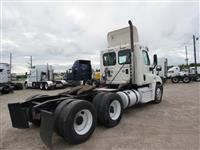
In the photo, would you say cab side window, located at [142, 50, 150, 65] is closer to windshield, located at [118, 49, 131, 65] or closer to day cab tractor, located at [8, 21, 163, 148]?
day cab tractor, located at [8, 21, 163, 148]

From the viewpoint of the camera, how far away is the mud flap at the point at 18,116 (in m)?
3.98

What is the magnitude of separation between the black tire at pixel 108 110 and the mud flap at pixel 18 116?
183 cm

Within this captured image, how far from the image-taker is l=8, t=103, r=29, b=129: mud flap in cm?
398

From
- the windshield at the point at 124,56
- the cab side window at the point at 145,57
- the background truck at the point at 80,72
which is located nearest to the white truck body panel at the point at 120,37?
the windshield at the point at 124,56

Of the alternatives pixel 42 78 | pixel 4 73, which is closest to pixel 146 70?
pixel 42 78

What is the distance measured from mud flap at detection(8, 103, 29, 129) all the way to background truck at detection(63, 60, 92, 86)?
11575 mm

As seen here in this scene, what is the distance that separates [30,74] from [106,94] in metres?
17.3

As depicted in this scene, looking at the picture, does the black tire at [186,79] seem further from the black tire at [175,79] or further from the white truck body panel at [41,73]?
the white truck body panel at [41,73]

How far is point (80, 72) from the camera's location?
15977 mm

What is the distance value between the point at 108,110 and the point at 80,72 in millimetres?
11830

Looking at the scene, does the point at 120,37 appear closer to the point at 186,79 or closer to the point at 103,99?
the point at 103,99

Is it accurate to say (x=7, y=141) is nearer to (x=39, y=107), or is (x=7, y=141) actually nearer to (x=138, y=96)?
(x=39, y=107)

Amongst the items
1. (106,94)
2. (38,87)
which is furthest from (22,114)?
(38,87)

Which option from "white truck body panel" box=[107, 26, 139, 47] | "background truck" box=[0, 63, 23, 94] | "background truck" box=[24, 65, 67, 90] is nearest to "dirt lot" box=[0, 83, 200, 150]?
"white truck body panel" box=[107, 26, 139, 47]
